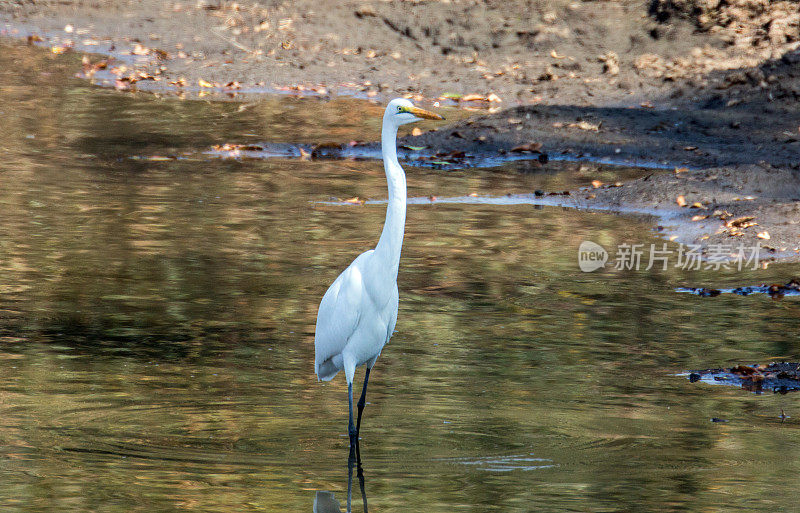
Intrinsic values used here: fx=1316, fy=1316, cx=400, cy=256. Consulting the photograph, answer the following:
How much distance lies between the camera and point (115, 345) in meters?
8.95

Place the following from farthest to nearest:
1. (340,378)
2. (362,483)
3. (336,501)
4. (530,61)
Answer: (530,61) < (340,378) < (362,483) < (336,501)

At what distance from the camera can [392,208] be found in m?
7.26

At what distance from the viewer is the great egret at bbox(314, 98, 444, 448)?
23.9ft

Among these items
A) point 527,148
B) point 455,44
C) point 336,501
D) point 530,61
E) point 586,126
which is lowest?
point 336,501

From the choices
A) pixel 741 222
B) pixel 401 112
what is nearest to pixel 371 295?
pixel 401 112

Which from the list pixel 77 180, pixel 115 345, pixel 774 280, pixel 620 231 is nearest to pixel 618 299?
pixel 774 280

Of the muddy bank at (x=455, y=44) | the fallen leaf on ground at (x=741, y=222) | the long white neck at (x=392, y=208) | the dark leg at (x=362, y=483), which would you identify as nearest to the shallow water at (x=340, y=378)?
the dark leg at (x=362, y=483)

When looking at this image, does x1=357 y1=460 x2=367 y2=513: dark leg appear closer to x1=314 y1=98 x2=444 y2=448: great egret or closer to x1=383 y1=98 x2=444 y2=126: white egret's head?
x1=314 y1=98 x2=444 y2=448: great egret

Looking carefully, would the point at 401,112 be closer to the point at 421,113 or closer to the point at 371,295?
the point at 421,113

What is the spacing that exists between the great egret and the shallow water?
0.43 metres

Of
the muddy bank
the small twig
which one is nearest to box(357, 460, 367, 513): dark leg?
the muddy bank

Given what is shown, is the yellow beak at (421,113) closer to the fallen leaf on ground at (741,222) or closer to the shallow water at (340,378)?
the shallow water at (340,378)

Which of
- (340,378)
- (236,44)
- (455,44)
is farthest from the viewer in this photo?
(236,44)

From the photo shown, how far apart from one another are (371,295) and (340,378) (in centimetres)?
163
